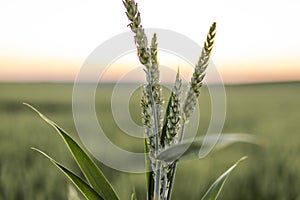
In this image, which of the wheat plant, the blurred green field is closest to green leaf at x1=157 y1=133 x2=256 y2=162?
the wheat plant

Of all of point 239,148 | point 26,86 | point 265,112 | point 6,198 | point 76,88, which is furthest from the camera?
point 26,86

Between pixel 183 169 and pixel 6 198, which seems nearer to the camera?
pixel 6 198

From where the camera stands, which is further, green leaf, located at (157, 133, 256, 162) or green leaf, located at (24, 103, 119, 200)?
green leaf, located at (24, 103, 119, 200)

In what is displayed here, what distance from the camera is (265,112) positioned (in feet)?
26.7

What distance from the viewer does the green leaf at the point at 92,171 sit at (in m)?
1.15

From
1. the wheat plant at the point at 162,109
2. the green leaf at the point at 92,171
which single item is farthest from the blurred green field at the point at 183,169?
the wheat plant at the point at 162,109

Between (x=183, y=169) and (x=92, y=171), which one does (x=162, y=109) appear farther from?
(x=183, y=169)

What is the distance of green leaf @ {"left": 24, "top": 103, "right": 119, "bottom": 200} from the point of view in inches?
45.1

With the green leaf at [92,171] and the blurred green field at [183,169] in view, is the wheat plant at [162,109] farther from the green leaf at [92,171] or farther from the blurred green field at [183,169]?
the blurred green field at [183,169]

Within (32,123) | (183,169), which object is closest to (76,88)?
(183,169)

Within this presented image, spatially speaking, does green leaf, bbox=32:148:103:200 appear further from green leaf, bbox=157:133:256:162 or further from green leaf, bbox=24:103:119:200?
green leaf, bbox=157:133:256:162

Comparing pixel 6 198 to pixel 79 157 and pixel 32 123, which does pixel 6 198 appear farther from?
pixel 32 123

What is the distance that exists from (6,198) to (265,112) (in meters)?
5.84

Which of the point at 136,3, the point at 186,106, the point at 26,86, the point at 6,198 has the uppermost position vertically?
the point at 26,86
